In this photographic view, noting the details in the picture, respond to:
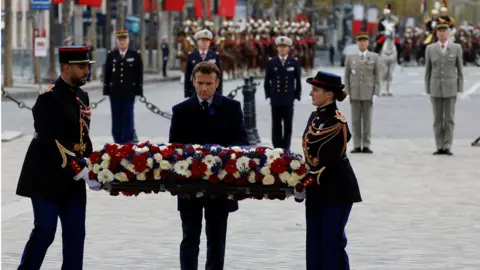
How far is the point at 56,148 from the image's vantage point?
908 cm

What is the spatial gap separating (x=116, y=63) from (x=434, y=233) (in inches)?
400

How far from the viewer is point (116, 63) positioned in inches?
884

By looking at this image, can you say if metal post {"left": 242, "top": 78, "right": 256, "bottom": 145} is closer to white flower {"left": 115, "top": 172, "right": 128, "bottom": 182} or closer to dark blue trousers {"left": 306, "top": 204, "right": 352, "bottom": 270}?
dark blue trousers {"left": 306, "top": 204, "right": 352, "bottom": 270}

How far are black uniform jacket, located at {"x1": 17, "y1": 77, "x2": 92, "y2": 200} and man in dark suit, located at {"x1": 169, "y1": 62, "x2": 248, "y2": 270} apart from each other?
620mm

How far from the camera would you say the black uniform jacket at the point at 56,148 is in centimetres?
905

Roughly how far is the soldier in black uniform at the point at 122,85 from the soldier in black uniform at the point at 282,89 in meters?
2.02

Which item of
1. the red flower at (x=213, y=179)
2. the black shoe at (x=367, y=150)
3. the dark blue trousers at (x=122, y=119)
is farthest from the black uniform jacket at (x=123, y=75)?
the red flower at (x=213, y=179)

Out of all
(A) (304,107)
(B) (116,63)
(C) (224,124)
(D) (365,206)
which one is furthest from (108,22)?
(C) (224,124)

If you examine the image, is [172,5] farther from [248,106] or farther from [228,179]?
[228,179]

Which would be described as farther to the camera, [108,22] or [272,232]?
[108,22]

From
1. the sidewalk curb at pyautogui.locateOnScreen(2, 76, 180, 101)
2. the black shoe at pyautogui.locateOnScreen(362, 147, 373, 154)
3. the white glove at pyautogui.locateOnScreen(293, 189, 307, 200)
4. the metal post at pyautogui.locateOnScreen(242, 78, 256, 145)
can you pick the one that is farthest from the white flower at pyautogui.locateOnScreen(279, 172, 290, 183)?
the sidewalk curb at pyautogui.locateOnScreen(2, 76, 180, 101)

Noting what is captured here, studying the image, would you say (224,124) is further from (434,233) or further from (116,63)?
(116,63)

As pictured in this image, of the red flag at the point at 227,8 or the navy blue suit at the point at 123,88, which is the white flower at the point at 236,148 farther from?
the red flag at the point at 227,8

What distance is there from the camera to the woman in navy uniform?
9031mm
